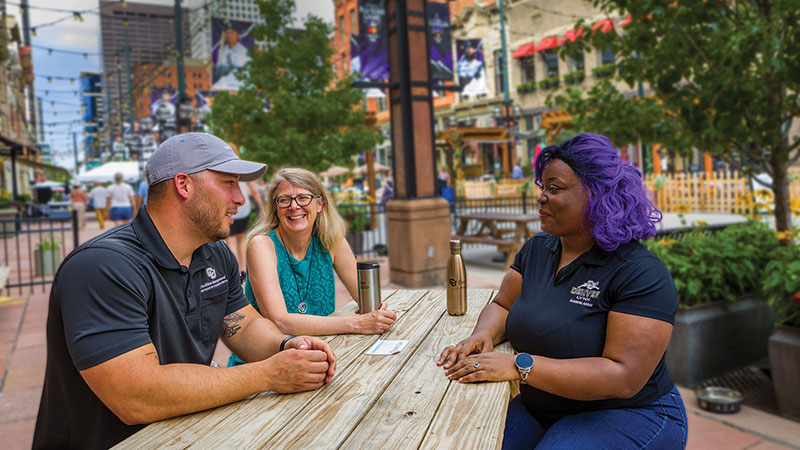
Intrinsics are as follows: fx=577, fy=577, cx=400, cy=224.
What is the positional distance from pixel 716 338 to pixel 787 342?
680 mm

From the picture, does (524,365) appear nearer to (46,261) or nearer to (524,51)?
(46,261)

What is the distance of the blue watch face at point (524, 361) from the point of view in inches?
76.0

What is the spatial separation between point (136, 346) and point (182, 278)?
14.5 inches

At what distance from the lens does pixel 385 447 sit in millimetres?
1461

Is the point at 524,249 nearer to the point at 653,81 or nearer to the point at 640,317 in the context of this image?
the point at 640,317

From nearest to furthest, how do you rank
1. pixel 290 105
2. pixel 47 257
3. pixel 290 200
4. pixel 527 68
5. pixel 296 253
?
pixel 290 200 → pixel 296 253 → pixel 47 257 → pixel 290 105 → pixel 527 68

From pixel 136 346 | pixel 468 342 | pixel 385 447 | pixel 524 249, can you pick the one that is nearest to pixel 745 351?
pixel 524 249

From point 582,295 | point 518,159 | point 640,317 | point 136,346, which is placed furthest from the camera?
point 518,159

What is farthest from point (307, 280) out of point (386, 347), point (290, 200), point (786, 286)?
point (786, 286)

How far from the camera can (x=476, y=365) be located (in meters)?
1.95

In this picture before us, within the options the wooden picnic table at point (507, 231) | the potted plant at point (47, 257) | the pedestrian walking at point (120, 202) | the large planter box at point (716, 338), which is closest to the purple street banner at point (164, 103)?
the pedestrian walking at point (120, 202)

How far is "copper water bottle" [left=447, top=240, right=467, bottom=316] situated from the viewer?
2.70m

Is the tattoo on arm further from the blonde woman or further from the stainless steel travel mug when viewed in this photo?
the stainless steel travel mug

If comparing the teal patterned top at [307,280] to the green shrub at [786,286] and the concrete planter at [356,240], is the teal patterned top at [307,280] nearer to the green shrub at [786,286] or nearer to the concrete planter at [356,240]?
the green shrub at [786,286]
